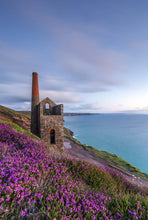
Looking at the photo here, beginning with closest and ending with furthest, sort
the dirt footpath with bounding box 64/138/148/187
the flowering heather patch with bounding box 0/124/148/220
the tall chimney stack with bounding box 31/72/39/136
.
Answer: the flowering heather patch with bounding box 0/124/148/220 < the dirt footpath with bounding box 64/138/148/187 < the tall chimney stack with bounding box 31/72/39/136

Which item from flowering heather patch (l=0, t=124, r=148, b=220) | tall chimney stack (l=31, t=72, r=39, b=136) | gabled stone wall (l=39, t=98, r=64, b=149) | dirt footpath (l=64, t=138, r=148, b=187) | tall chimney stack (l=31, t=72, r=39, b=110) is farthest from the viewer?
tall chimney stack (l=31, t=72, r=39, b=110)

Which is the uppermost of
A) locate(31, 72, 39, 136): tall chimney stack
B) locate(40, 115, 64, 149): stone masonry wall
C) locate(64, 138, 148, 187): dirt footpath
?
locate(31, 72, 39, 136): tall chimney stack

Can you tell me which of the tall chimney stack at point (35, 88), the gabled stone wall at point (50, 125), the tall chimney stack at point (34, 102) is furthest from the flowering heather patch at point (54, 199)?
the tall chimney stack at point (35, 88)

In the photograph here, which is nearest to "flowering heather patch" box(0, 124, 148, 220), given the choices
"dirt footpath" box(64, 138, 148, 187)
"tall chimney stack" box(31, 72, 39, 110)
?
"dirt footpath" box(64, 138, 148, 187)

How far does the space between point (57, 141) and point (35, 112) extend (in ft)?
20.3

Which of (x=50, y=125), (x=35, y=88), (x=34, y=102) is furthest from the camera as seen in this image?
(x=35, y=88)

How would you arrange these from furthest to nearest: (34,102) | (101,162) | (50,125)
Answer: (101,162) → (34,102) → (50,125)

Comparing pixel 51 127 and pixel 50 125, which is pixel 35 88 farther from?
pixel 51 127

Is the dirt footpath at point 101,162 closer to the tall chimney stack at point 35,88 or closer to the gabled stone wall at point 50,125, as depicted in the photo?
the gabled stone wall at point 50,125

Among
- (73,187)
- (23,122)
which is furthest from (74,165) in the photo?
(23,122)

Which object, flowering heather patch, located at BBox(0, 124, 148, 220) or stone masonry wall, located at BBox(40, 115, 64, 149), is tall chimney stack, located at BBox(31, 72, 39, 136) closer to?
stone masonry wall, located at BBox(40, 115, 64, 149)

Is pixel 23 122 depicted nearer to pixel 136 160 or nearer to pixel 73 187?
pixel 73 187

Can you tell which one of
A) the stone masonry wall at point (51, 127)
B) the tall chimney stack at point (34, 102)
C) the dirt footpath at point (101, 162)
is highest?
the tall chimney stack at point (34, 102)

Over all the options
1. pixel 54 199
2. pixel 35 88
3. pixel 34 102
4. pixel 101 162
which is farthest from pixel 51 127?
pixel 54 199
